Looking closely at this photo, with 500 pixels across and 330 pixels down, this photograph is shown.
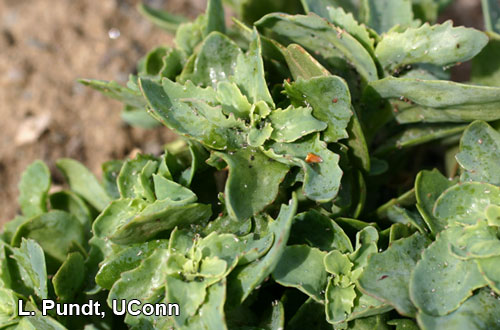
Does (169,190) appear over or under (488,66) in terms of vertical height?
over

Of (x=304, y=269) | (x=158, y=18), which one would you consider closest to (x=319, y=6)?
(x=158, y=18)

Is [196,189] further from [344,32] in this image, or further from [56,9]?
[56,9]

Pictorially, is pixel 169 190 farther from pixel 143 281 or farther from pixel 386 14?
pixel 386 14

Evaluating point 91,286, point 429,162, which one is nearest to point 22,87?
point 91,286

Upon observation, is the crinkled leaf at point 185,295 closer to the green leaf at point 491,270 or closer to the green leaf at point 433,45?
the green leaf at point 491,270

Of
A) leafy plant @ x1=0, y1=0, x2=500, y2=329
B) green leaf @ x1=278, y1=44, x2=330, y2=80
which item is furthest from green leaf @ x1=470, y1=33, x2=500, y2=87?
green leaf @ x1=278, y1=44, x2=330, y2=80

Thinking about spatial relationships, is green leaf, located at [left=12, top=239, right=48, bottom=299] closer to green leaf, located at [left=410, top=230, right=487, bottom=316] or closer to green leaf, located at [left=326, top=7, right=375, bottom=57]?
green leaf, located at [left=410, top=230, right=487, bottom=316]

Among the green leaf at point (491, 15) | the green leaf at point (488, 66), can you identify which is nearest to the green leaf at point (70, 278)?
the green leaf at point (488, 66)

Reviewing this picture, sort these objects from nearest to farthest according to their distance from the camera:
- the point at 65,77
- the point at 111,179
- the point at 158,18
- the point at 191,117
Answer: the point at 191,117 → the point at 111,179 → the point at 158,18 → the point at 65,77
